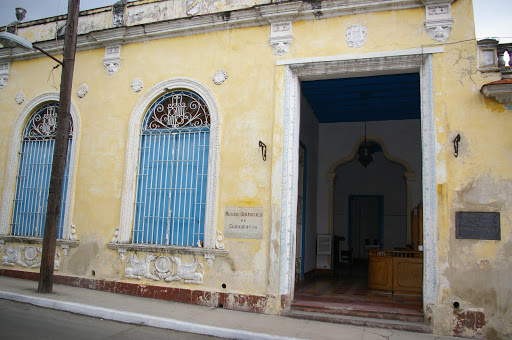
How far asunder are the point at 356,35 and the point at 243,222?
3.75 metres

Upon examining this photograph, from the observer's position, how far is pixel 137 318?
6105 millimetres

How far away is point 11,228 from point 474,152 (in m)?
9.34

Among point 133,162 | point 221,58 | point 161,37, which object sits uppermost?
point 161,37

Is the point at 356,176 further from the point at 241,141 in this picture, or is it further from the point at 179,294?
the point at 179,294

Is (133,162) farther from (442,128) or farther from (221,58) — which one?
(442,128)

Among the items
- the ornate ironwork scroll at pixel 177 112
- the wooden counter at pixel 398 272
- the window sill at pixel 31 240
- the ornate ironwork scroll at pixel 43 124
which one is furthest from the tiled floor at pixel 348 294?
the ornate ironwork scroll at pixel 43 124

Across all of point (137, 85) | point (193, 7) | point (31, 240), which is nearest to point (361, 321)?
point (137, 85)

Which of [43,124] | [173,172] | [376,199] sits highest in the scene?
[43,124]

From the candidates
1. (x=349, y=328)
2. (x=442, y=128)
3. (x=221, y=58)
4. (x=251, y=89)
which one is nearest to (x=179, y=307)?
(x=349, y=328)

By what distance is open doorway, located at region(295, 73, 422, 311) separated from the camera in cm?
898

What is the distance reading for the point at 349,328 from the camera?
19.9 ft

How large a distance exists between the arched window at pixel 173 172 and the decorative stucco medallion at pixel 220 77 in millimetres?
497

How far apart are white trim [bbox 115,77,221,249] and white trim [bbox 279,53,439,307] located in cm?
130

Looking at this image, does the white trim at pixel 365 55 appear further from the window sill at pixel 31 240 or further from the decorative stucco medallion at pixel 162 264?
the window sill at pixel 31 240
